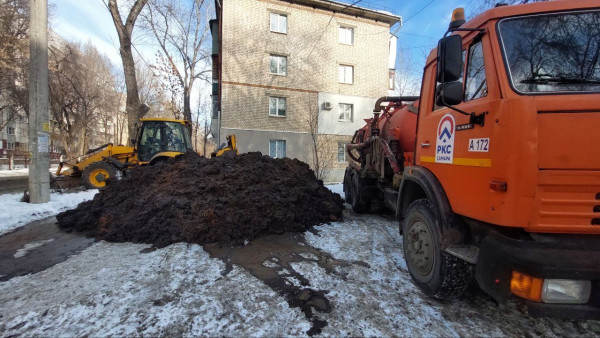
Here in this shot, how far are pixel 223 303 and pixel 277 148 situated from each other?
1754 cm

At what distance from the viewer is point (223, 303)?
9.43 ft

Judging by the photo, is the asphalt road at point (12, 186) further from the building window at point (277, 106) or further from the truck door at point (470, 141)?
the truck door at point (470, 141)

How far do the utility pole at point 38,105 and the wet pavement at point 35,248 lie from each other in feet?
6.99

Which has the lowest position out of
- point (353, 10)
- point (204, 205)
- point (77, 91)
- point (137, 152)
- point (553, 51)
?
point (204, 205)

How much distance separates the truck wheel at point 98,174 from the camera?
9.92 metres

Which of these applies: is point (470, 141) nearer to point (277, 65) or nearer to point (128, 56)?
point (128, 56)

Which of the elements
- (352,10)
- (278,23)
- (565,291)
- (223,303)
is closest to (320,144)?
(278,23)

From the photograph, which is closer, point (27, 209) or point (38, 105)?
point (27, 209)

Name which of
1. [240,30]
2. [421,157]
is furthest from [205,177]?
[240,30]

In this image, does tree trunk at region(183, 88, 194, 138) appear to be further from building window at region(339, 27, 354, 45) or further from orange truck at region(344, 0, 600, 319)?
orange truck at region(344, 0, 600, 319)

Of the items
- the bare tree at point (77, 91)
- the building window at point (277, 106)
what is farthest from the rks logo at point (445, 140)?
the bare tree at point (77, 91)

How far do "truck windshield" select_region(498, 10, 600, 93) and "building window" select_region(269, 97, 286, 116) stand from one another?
18.1 m

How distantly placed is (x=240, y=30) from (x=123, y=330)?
19.5 m

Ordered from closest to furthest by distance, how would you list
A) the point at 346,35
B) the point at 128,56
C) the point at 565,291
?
the point at 565,291 < the point at 128,56 < the point at 346,35
